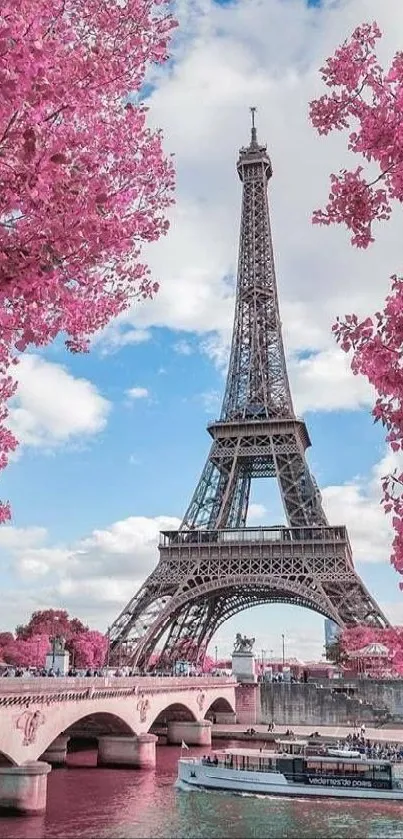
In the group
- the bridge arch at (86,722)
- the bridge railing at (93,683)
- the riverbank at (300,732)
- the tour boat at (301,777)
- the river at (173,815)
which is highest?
the bridge railing at (93,683)

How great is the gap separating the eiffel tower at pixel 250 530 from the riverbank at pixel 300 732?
23.7 feet

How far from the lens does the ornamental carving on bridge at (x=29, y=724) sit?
26641 millimetres

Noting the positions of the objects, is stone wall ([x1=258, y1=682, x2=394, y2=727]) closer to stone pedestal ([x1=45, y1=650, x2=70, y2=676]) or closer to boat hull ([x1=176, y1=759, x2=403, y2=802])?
stone pedestal ([x1=45, y1=650, x2=70, y2=676])

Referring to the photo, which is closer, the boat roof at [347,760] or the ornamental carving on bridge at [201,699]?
the boat roof at [347,760]

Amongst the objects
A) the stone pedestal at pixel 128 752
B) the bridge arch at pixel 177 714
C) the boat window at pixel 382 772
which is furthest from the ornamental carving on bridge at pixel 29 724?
the bridge arch at pixel 177 714

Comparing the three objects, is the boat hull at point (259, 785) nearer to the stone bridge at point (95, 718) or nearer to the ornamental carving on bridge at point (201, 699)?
the stone bridge at point (95, 718)

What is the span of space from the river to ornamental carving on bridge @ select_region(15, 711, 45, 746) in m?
2.55

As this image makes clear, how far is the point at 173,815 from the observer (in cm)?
2795

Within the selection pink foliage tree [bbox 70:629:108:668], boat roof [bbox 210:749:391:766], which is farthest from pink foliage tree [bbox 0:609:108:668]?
boat roof [bbox 210:749:391:766]

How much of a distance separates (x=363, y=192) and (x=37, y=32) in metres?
4.26

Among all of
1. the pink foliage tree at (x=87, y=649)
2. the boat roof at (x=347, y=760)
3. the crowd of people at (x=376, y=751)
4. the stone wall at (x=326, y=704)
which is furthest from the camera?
the pink foliage tree at (x=87, y=649)

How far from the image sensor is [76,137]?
8.25 meters

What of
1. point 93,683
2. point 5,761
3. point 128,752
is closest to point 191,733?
point 128,752

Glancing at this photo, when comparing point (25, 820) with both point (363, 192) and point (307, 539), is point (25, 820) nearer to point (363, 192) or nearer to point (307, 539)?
point (363, 192)
